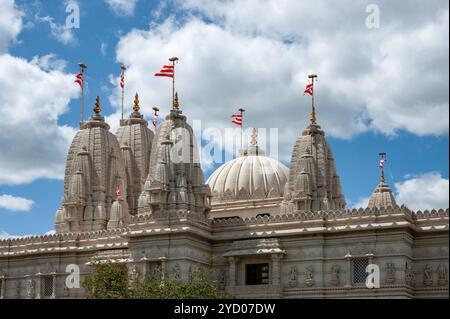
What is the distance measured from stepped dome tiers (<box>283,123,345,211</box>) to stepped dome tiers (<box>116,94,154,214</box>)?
475 inches

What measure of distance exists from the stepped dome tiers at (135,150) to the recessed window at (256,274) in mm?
15114

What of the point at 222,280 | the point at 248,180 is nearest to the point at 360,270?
the point at 222,280

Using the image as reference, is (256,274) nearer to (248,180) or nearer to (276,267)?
(276,267)

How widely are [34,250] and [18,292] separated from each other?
311 cm

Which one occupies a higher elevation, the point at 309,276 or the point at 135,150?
the point at 135,150

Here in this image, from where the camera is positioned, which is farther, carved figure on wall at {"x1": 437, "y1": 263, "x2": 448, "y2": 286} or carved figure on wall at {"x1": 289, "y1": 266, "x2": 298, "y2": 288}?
carved figure on wall at {"x1": 289, "y1": 266, "x2": 298, "y2": 288}

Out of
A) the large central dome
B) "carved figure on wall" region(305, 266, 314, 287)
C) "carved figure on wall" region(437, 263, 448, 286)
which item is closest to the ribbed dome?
the large central dome

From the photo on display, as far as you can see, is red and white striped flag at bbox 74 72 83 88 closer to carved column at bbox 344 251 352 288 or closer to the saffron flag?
the saffron flag

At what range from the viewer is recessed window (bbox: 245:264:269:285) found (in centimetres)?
4928

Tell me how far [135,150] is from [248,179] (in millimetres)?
9213

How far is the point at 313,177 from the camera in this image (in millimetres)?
56250

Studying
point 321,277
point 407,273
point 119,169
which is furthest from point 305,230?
point 119,169

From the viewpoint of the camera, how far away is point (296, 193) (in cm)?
5512
